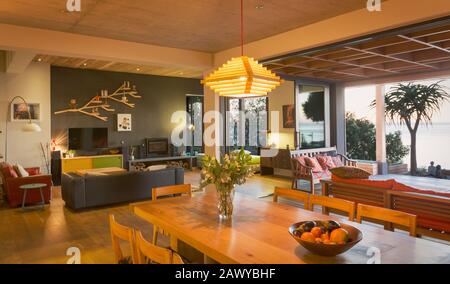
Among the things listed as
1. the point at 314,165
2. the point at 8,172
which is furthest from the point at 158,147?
the point at 314,165

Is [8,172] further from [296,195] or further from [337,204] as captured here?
[337,204]

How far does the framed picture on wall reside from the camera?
26.2 ft

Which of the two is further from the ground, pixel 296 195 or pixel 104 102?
pixel 104 102

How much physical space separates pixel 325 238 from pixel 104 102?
8.72 metres

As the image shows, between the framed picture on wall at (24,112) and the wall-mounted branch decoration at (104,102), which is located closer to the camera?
the framed picture on wall at (24,112)

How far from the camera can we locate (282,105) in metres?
9.37

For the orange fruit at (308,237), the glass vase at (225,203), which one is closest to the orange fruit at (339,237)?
the orange fruit at (308,237)

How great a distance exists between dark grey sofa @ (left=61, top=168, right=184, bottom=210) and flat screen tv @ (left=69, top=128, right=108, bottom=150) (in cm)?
299

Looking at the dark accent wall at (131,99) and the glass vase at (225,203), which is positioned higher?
the dark accent wall at (131,99)

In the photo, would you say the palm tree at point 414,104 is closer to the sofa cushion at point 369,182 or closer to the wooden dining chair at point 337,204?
the sofa cushion at point 369,182

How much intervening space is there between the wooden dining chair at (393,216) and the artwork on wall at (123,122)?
26.9 ft

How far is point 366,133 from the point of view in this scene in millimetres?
9742

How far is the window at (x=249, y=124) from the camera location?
1024 centimetres
